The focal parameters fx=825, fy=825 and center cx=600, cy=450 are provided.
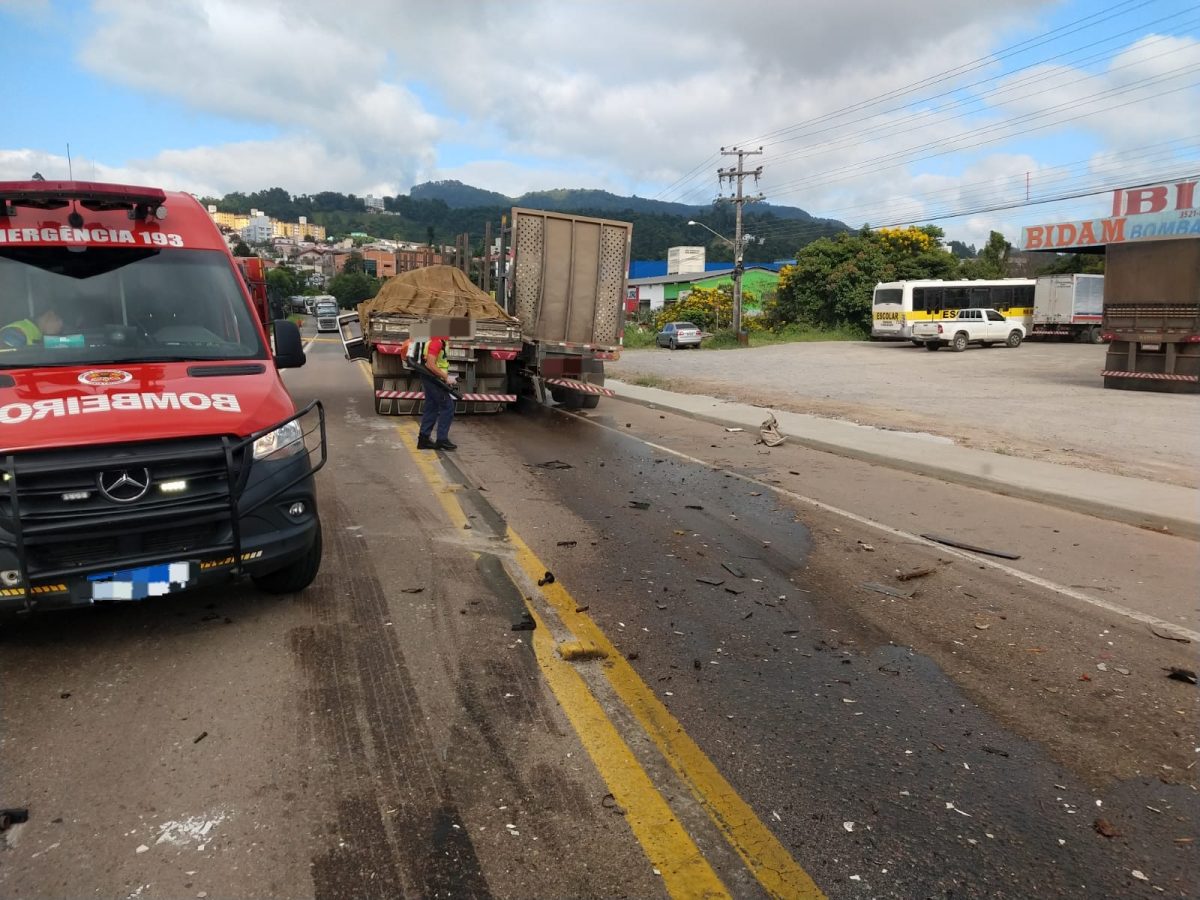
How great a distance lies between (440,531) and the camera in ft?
21.9

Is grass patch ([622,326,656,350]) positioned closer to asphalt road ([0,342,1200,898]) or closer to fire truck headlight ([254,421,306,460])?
asphalt road ([0,342,1200,898])

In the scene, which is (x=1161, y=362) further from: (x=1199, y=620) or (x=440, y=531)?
(x=440, y=531)

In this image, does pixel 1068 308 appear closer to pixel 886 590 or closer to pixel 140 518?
pixel 886 590

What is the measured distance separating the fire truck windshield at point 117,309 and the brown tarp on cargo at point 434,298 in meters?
8.57

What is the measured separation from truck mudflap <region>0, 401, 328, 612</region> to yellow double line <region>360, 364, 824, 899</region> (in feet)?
5.34

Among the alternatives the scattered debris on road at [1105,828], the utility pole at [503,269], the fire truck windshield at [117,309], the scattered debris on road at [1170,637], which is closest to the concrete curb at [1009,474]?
the scattered debris on road at [1170,637]

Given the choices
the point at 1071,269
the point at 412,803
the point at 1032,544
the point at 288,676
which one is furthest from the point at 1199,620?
the point at 1071,269

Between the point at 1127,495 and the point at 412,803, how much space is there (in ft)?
27.3

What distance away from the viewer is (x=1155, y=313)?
63.7 feet

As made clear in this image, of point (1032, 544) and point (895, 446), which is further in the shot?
point (895, 446)

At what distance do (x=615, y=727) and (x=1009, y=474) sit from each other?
301 inches

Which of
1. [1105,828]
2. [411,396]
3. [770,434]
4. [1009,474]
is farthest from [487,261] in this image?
[1105,828]

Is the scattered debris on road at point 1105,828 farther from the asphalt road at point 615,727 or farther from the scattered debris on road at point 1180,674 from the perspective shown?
the scattered debris on road at point 1180,674

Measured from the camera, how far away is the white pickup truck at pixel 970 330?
3969 cm
